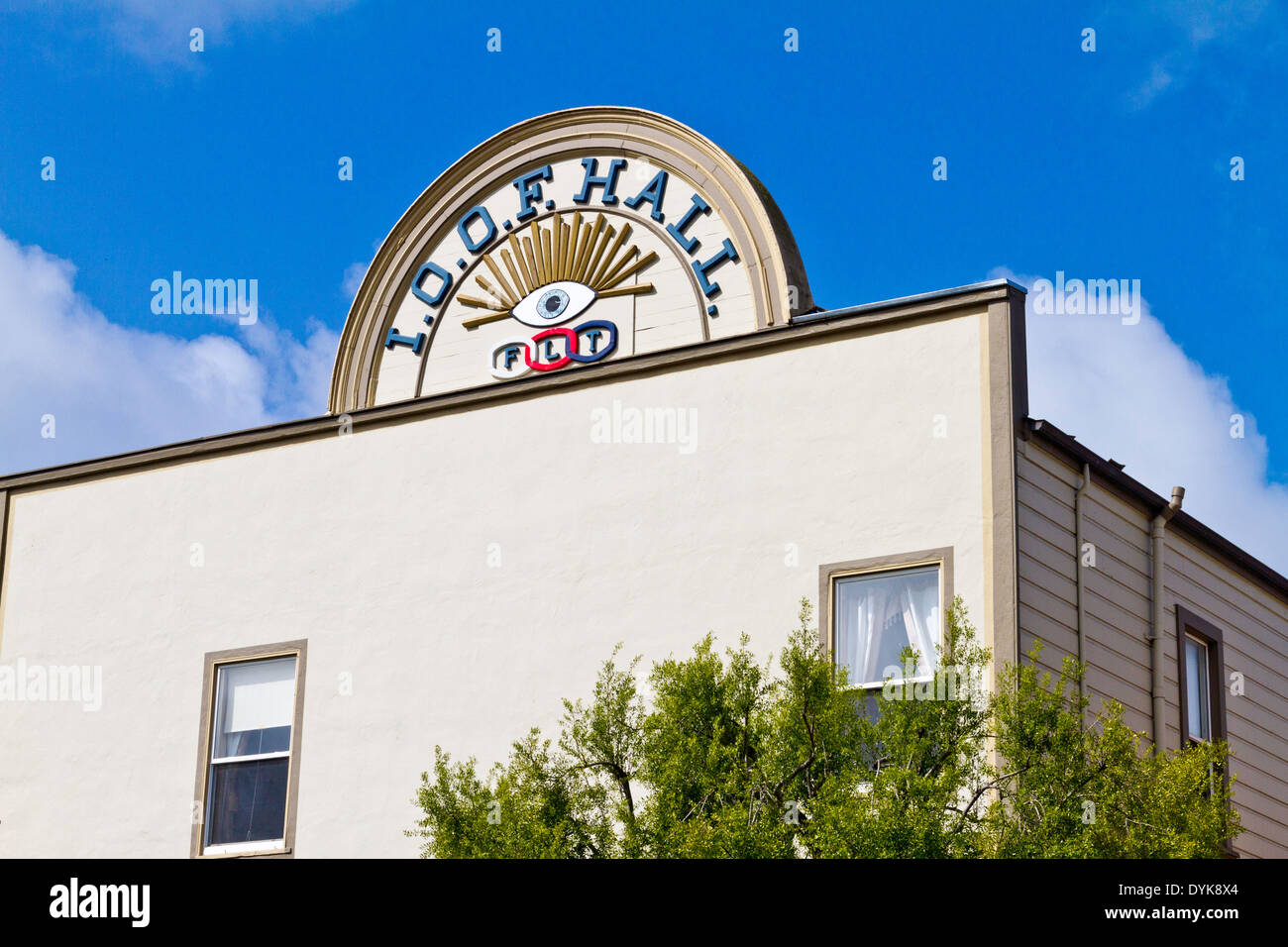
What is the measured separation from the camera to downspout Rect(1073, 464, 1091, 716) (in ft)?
41.7

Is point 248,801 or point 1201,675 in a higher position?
point 1201,675

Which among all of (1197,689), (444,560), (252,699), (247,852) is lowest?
(247,852)

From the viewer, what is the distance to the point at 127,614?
1623 cm

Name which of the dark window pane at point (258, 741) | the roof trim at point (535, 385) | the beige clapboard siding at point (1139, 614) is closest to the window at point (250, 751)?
the dark window pane at point (258, 741)

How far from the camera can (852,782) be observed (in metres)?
9.35

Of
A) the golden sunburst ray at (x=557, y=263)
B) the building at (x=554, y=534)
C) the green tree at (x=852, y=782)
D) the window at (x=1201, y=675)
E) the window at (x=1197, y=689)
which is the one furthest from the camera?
the golden sunburst ray at (x=557, y=263)

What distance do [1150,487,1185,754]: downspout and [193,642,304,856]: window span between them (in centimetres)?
742

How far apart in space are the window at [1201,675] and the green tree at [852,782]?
160 inches

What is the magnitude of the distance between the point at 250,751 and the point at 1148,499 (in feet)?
27.1

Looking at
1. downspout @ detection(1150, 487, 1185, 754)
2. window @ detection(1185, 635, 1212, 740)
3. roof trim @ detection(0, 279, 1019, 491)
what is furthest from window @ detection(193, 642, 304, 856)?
window @ detection(1185, 635, 1212, 740)

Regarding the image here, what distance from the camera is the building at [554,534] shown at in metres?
12.6

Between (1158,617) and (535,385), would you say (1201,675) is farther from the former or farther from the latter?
A: (535,385)

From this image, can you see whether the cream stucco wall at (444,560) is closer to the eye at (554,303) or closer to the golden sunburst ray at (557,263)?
the eye at (554,303)

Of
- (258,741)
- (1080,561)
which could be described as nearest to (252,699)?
(258,741)
